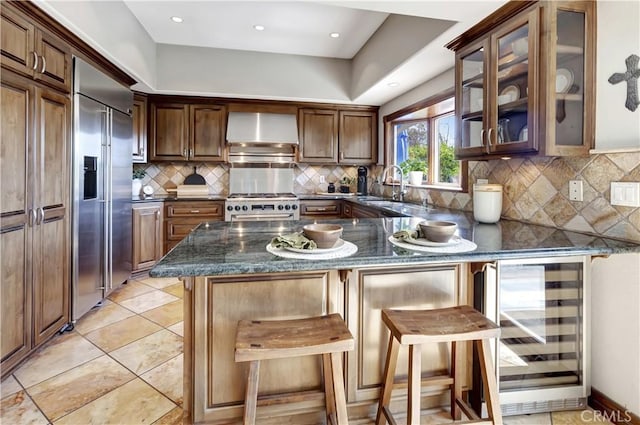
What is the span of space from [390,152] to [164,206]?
2.96 meters

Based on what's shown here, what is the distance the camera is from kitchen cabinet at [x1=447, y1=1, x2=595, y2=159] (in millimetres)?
1710

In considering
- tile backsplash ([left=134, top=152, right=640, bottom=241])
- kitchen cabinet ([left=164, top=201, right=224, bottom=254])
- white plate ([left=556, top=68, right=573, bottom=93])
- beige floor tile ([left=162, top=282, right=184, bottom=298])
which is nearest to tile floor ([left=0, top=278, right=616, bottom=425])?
beige floor tile ([left=162, top=282, right=184, bottom=298])

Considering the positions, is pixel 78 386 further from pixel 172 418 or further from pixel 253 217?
pixel 253 217

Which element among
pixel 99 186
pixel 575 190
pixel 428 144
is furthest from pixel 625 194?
pixel 99 186

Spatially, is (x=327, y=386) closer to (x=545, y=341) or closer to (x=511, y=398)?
(x=511, y=398)

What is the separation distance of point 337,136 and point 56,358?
3738 mm

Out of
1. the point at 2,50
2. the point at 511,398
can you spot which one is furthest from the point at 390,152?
the point at 2,50

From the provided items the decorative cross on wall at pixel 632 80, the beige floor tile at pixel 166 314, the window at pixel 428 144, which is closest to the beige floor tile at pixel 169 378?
the beige floor tile at pixel 166 314

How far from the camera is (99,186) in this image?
2.84 metres

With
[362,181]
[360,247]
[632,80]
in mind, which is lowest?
[360,247]

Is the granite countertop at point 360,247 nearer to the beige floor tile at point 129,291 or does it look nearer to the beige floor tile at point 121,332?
the beige floor tile at point 121,332

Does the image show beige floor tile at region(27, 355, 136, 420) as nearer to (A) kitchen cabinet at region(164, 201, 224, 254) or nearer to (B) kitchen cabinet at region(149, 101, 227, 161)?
(A) kitchen cabinet at region(164, 201, 224, 254)

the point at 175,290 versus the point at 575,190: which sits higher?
the point at 575,190

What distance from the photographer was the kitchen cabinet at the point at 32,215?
1860 mm
